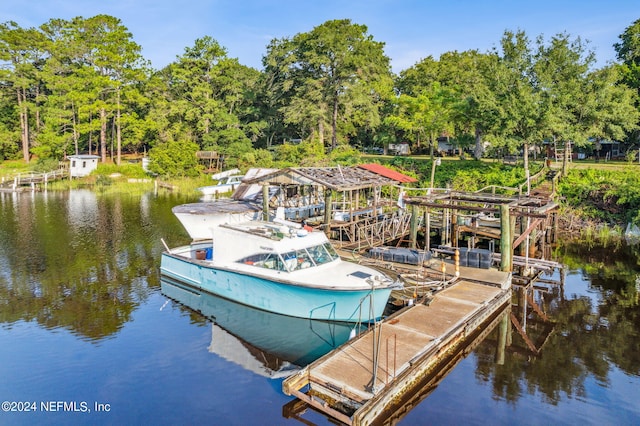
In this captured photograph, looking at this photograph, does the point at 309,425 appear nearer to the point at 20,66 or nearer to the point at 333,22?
the point at 333,22

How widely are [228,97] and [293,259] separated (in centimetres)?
5201

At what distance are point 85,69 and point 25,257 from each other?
150 feet

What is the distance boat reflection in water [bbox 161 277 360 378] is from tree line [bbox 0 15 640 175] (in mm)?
31445

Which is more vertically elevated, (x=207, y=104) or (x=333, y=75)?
(x=333, y=75)

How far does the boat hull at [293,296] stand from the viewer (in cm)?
1519

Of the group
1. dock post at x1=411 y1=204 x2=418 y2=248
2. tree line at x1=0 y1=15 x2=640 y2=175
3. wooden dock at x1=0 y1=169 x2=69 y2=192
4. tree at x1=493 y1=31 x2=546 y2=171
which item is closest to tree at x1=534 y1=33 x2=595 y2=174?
tree at x1=493 y1=31 x2=546 y2=171

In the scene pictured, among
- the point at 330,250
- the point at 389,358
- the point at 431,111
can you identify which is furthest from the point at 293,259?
the point at 431,111

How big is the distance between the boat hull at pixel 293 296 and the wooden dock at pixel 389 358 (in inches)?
41.4

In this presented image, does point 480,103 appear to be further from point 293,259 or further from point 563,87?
point 293,259

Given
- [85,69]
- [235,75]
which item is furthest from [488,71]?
[85,69]

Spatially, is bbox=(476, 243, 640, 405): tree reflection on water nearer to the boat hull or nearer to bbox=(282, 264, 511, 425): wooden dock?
bbox=(282, 264, 511, 425): wooden dock

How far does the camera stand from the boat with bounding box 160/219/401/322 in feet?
50.3

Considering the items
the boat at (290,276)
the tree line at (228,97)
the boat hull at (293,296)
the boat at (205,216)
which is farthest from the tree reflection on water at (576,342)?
the tree line at (228,97)

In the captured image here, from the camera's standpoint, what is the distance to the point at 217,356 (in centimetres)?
1431
